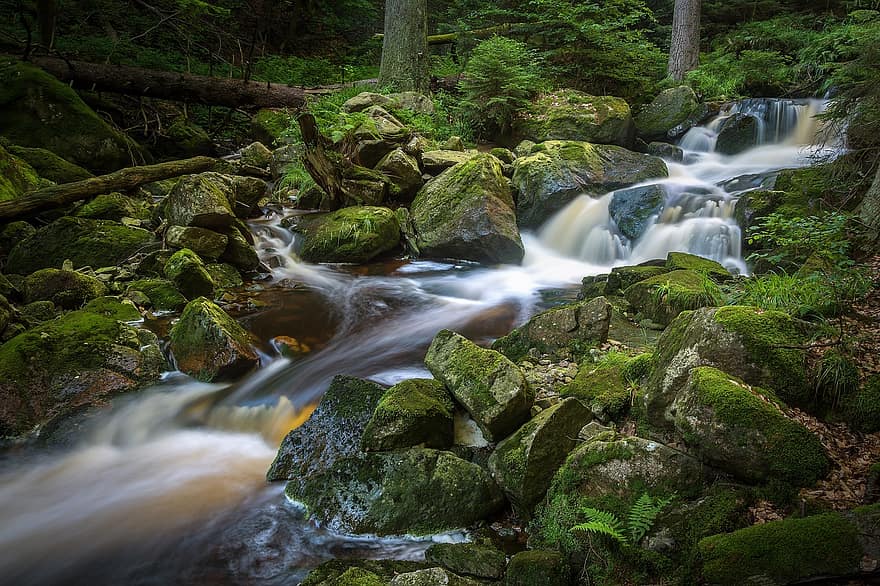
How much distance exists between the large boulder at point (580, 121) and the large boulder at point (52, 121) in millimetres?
8013

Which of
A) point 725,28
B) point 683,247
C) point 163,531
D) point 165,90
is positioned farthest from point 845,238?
point 725,28

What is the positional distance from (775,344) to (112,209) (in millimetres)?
8541

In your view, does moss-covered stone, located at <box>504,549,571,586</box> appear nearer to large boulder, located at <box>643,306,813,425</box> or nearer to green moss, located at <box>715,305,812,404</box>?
large boulder, located at <box>643,306,813,425</box>

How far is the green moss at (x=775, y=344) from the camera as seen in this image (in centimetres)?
329

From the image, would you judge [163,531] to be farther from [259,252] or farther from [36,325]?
[259,252]

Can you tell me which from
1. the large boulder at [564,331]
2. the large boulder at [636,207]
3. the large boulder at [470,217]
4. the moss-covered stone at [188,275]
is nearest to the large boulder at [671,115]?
the large boulder at [636,207]

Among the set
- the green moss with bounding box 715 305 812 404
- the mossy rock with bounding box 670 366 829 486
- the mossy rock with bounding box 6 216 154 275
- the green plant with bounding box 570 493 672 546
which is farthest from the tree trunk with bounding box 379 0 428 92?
the green plant with bounding box 570 493 672 546

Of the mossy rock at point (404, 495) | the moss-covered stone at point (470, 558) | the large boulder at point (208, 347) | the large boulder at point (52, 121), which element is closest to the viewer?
the moss-covered stone at point (470, 558)

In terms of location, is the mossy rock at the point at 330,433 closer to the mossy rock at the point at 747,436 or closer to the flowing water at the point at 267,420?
the flowing water at the point at 267,420

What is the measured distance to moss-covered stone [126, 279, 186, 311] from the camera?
668 cm

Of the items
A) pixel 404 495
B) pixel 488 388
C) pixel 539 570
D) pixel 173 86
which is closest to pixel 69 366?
pixel 404 495

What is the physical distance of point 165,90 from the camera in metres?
12.6

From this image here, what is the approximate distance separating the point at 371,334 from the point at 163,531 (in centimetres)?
333

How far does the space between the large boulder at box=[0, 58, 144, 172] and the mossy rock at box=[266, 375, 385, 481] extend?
8266 mm
